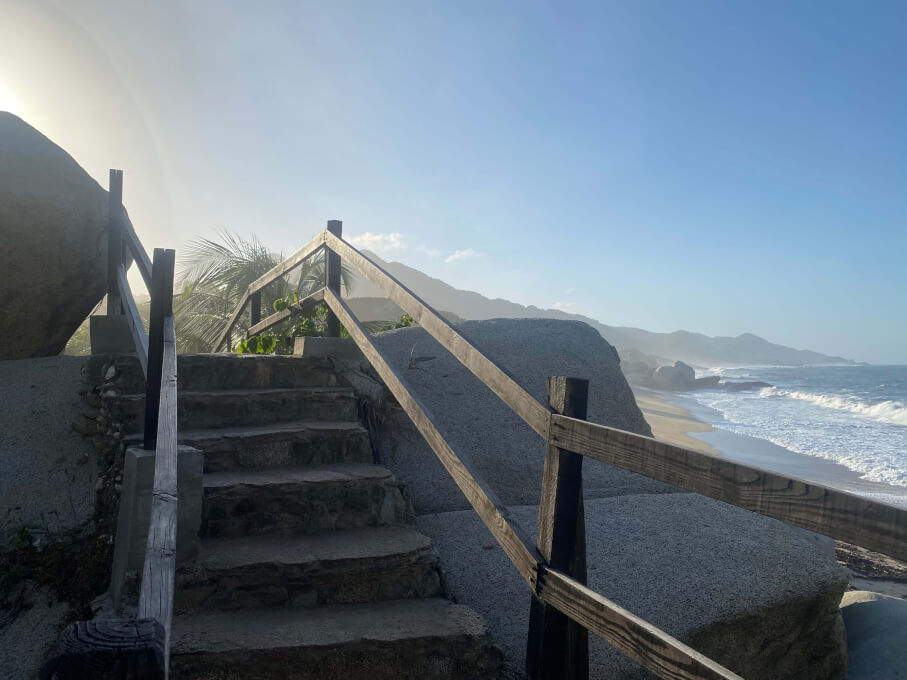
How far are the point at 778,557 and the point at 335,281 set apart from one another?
3.48 meters

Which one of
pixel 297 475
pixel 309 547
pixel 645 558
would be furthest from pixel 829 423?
pixel 309 547

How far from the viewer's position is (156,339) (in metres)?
2.90

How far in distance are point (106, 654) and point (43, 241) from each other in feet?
18.2

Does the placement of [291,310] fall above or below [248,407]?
above

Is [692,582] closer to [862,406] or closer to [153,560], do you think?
[153,560]

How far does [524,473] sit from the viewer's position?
465cm

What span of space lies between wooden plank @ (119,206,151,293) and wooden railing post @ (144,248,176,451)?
298 mm

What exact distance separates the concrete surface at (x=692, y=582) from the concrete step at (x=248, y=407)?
104cm

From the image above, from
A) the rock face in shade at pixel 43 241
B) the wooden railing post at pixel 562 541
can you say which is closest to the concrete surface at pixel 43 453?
the rock face in shade at pixel 43 241

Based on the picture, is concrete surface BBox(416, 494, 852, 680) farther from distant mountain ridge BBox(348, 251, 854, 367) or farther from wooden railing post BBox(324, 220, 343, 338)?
distant mountain ridge BBox(348, 251, 854, 367)

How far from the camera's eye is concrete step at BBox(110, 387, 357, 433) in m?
3.79

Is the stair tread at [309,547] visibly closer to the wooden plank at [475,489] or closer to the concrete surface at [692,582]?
the concrete surface at [692,582]

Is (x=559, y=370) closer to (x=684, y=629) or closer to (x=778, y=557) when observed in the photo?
(x=778, y=557)

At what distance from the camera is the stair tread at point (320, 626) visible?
2.55m
